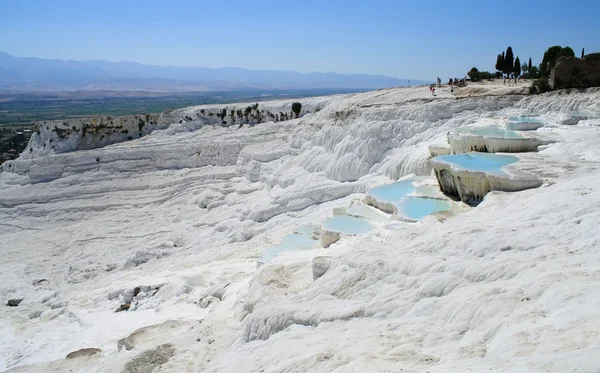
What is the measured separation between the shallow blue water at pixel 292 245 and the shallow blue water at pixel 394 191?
88.5 inches

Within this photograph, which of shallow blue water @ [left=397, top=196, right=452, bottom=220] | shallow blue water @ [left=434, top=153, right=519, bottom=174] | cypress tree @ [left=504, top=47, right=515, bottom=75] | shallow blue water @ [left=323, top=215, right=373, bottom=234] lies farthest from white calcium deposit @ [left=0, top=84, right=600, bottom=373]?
cypress tree @ [left=504, top=47, right=515, bottom=75]

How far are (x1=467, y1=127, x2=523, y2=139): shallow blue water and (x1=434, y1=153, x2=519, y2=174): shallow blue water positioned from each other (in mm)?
1385

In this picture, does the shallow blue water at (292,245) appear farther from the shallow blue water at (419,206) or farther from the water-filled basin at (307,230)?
the shallow blue water at (419,206)

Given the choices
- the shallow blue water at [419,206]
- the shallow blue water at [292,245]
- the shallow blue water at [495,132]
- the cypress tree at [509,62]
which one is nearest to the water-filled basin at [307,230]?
the shallow blue water at [292,245]

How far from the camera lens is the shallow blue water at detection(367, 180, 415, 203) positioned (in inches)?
534

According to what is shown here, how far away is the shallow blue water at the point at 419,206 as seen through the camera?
38.6 ft

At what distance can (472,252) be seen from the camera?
7871mm

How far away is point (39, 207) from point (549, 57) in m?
27.5

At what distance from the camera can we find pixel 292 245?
13.3 m

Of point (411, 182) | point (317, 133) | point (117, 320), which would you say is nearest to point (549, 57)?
point (317, 133)

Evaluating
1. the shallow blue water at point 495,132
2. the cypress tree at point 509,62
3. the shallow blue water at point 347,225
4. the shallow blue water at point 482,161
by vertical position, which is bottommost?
the shallow blue water at point 347,225

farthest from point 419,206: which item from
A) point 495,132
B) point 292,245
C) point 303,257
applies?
point 495,132

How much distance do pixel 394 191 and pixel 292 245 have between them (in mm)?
3388

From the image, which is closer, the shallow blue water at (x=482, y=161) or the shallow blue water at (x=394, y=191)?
the shallow blue water at (x=482, y=161)
